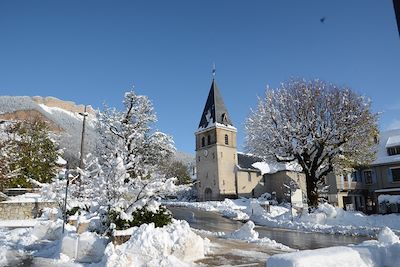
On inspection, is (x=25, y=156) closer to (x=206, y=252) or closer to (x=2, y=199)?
(x=2, y=199)

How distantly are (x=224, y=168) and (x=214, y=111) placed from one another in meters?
9.59

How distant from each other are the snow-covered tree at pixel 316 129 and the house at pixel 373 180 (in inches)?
581

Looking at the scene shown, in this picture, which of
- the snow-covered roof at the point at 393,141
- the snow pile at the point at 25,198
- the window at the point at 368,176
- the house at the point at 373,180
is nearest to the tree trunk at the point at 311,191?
the house at the point at 373,180

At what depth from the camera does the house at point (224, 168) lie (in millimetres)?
56344

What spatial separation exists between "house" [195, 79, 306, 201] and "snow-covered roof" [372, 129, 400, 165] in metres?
16.3

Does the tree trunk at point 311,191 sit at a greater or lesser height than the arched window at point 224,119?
lesser

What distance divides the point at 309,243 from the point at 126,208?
26.9 ft

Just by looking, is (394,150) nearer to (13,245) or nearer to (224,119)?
(224,119)

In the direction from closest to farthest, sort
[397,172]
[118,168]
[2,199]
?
[118,168], [2,199], [397,172]

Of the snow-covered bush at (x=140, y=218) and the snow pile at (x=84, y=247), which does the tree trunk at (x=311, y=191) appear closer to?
the snow-covered bush at (x=140, y=218)

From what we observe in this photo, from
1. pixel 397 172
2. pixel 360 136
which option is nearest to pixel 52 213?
pixel 360 136

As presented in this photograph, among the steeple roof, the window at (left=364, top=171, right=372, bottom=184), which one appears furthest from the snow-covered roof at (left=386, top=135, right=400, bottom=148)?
the steeple roof

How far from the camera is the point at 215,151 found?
57062 millimetres

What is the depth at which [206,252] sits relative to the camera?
1095 cm
